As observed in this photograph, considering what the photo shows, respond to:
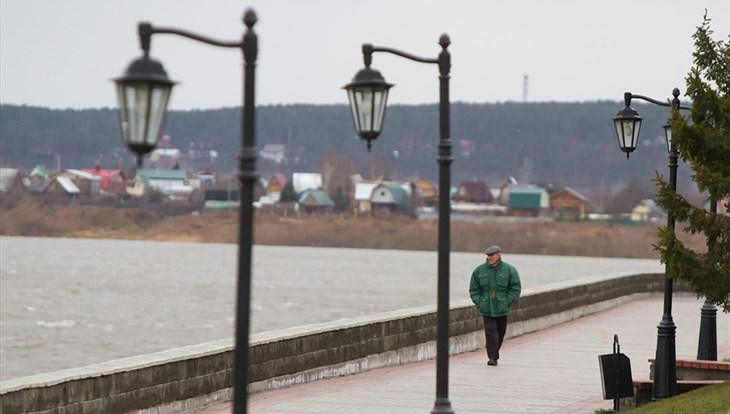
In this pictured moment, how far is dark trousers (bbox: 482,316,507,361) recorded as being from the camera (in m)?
20.1

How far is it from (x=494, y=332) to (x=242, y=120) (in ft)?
39.1

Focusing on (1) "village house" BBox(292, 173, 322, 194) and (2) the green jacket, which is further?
(1) "village house" BBox(292, 173, 322, 194)

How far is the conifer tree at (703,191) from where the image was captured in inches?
604

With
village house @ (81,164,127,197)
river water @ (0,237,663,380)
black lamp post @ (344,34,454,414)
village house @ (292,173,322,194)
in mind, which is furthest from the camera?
village house @ (292,173,322,194)

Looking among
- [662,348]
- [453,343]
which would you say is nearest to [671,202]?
[662,348]

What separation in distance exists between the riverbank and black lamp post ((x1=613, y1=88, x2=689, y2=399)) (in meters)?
114

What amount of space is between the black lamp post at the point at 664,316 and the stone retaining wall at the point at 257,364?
3.81 meters

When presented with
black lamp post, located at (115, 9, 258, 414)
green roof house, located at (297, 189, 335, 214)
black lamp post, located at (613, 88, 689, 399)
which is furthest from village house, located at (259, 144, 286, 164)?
black lamp post, located at (115, 9, 258, 414)

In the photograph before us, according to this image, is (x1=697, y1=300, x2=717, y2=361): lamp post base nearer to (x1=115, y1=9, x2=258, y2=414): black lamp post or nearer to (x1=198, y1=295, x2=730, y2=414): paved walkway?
(x1=198, y1=295, x2=730, y2=414): paved walkway

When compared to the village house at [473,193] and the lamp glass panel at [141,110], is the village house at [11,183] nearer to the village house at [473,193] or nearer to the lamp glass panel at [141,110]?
the village house at [473,193]

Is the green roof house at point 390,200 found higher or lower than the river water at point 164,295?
higher

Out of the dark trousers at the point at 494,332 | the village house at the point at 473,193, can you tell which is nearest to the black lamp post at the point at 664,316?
the dark trousers at the point at 494,332

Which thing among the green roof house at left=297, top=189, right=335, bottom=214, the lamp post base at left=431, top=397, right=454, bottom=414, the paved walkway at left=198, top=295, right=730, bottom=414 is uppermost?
the lamp post base at left=431, top=397, right=454, bottom=414

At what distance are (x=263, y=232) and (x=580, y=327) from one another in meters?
125
